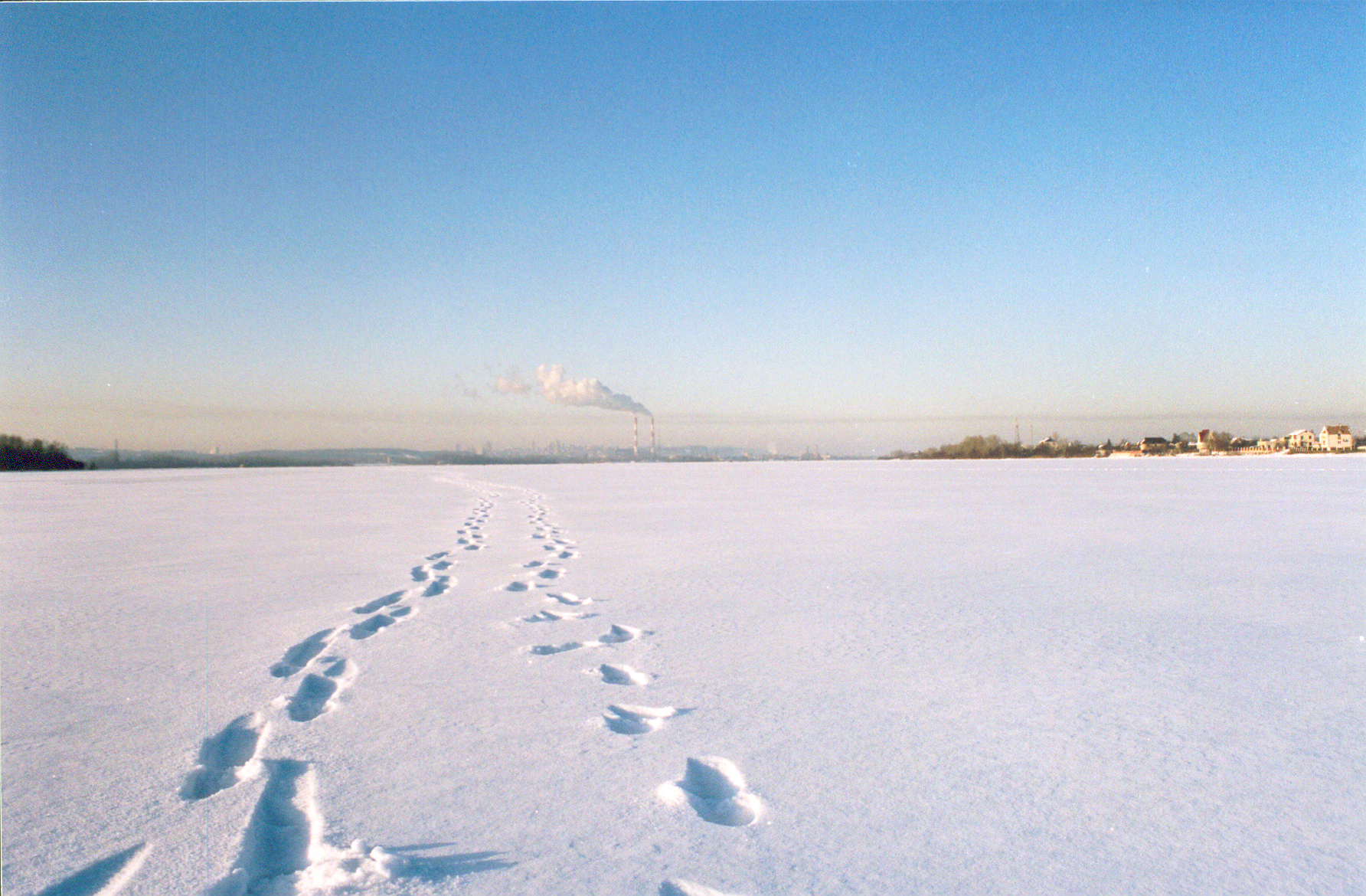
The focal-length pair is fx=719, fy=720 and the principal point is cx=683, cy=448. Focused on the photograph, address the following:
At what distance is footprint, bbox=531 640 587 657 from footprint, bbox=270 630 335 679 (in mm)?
839

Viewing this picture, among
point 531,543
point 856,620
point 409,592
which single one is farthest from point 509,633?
point 531,543

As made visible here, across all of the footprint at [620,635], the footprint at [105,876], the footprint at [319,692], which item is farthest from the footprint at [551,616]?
the footprint at [105,876]

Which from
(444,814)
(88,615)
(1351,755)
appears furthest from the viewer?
(88,615)

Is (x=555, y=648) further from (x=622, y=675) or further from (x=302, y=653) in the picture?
(x=302, y=653)

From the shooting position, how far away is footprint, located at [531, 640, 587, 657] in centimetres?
278

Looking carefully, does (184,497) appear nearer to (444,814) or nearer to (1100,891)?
(444,814)

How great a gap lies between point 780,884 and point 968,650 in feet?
5.48

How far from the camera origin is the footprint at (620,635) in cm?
295

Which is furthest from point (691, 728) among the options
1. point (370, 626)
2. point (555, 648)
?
point (370, 626)

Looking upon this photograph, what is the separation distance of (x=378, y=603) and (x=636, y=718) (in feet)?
6.93

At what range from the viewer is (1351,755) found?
179 centimetres

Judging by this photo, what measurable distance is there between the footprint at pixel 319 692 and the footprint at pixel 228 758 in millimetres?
106

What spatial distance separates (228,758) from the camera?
1865 millimetres

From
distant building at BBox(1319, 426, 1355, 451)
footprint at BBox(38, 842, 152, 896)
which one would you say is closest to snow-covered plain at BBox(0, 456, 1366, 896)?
footprint at BBox(38, 842, 152, 896)
